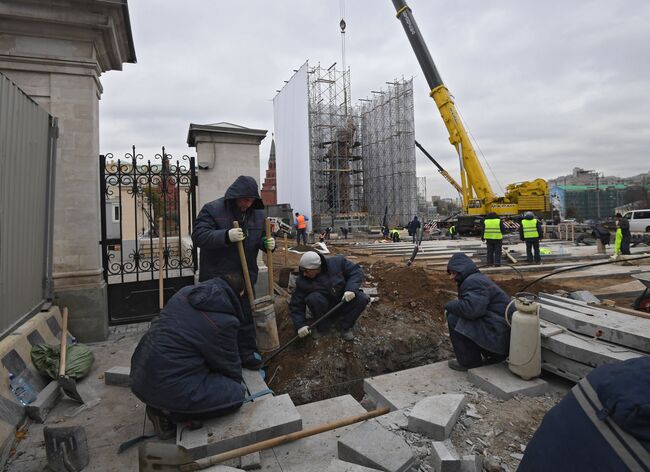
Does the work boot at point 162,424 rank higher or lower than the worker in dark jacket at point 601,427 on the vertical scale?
lower

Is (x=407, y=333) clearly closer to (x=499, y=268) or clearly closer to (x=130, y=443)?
(x=130, y=443)

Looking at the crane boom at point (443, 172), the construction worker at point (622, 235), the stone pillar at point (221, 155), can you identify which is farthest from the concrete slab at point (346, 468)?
the crane boom at point (443, 172)

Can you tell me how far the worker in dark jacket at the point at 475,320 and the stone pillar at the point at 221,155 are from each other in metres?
3.04

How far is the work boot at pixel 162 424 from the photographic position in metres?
2.74

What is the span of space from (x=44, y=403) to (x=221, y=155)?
3713 millimetres

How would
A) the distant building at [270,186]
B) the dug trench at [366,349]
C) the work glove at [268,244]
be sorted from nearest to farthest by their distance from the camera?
the work glove at [268,244]
the dug trench at [366,349]
the distant building at [270,186]

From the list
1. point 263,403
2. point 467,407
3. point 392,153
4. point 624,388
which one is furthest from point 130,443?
point 392,153

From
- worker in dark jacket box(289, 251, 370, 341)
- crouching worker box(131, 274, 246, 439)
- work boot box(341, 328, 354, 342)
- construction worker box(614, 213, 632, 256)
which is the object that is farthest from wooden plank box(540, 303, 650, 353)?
construction worker box(614, 213, 632, 256)

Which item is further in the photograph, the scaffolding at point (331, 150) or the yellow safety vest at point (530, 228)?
the scaffolding at point (331, 150)

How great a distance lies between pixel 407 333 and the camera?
5191 millimetres

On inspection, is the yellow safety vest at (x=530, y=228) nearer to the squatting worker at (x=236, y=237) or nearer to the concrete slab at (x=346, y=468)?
the squatting worker at (x=236, y=237)

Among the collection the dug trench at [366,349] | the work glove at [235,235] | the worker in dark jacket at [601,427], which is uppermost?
→ the work glove at [235,235]

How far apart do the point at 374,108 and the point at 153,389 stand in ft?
115

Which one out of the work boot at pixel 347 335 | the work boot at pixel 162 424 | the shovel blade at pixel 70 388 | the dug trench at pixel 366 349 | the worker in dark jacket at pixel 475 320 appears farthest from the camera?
the work boot at pixel 347 335
